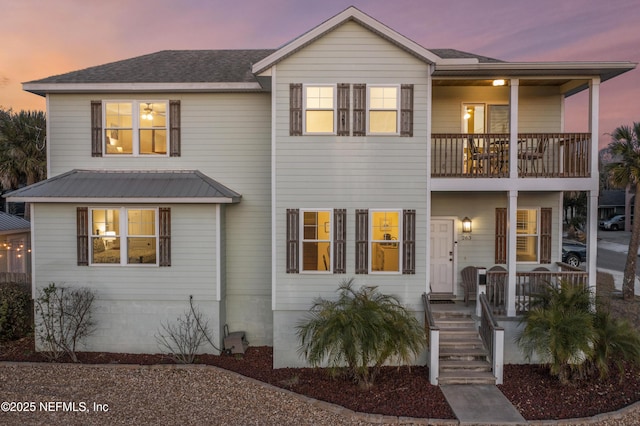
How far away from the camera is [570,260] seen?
21062 mm

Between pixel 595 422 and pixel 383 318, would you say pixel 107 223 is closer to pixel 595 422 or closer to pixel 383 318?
pixel 383 318

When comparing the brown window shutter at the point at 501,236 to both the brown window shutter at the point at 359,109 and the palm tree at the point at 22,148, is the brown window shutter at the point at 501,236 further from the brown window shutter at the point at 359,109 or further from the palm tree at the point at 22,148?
the palm tree at the point at 22,148

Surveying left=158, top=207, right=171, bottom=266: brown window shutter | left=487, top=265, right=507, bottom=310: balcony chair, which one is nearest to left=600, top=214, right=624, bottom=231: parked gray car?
left=487, top=265, right=507, bottom=310: balcony chair

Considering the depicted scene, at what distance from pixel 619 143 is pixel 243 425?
45.9 feet

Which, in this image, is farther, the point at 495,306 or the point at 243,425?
the point at 495,306

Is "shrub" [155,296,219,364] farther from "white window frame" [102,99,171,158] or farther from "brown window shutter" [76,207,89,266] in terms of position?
"white window frame" [102,99,171,158]

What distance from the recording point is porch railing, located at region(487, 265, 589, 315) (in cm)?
926

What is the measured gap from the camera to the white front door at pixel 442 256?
35.8ft

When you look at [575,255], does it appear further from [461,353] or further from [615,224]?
[615,224]

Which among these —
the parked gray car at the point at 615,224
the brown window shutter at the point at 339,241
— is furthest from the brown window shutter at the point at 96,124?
the parked gray car at the point at 615,224

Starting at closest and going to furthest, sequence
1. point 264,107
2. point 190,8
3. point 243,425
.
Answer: point 243,425 < point 264,107 < point 190,8

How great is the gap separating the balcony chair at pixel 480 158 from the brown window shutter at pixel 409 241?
210 cm

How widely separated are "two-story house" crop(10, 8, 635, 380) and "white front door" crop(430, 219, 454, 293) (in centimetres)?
48

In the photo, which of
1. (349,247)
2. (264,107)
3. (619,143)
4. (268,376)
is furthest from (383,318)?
(619,143)
